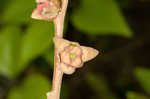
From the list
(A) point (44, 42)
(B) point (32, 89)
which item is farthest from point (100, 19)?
(B) point (32, 89)

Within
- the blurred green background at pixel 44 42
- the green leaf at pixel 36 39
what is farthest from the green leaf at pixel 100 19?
the green leaf at pixel 36 39

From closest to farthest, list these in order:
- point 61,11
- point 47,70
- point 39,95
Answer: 1. point 61,11
2. point 39,95
3. point 47,70

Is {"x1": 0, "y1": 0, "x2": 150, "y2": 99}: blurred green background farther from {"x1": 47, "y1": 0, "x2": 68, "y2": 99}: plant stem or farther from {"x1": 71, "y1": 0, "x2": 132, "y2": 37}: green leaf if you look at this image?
{"x1": 47, "y1": 0, "x2": 68, "y2": 99}: plant stem

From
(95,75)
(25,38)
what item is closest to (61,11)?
(25,38)

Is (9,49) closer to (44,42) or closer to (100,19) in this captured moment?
(44,42)

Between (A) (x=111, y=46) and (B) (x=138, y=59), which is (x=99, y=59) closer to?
(A) (x=111, y=46)

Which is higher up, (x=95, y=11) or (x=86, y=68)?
(x=95, y=11)

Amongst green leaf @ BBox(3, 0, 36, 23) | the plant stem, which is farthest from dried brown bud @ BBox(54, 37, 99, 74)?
green leaf @ BBox(3, 0, 36, 23)
